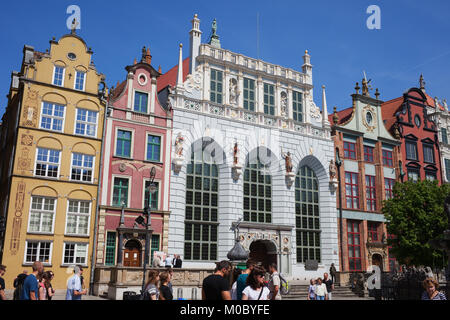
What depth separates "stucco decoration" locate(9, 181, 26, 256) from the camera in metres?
23.3

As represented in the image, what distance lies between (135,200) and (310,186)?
1496 centimetres

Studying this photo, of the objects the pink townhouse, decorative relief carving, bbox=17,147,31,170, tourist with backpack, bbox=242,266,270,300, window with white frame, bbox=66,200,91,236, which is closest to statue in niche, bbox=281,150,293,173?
Answer: the pink townhouse

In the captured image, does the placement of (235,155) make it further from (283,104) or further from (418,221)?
(418,221)

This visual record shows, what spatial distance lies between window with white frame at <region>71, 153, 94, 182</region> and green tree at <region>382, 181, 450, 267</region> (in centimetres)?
2115

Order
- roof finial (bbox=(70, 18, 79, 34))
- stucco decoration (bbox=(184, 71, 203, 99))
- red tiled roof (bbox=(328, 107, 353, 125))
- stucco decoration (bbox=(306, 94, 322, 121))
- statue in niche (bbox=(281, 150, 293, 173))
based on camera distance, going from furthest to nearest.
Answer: red tiled roof (bbox=(328, 107, 353, 125)), stucco decoration (bbox=(306, 94, 322, 121)), statue in niche (bbox=(281, 150, 293, 173)), stucco decoration (bbox=(184, 71, 203, 99)), roof finial (bbox=(70, 18, 79, 34))

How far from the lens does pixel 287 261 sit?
106 feet

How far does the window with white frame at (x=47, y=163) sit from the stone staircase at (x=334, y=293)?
1571 centimetres

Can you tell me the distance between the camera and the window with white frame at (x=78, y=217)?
993 inches

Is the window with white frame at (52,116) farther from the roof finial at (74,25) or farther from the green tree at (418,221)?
the green tree at (418,221)

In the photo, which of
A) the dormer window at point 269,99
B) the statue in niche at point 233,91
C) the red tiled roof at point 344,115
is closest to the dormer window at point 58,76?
the statue in niche at point 233,91

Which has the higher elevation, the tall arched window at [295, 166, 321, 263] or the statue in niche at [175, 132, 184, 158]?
the statue in niche at [175, 132, 184, 158]

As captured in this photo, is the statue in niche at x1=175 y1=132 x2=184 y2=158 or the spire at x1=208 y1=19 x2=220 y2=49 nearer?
the statue in niche at x1=175 y1=132 x2=184 y2=158

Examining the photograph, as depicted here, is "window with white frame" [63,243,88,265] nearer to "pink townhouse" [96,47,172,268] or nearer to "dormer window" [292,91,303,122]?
"pink townhouse" [96,47,172,268]

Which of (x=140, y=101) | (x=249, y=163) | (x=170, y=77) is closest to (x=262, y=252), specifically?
(x=249, y=163)
